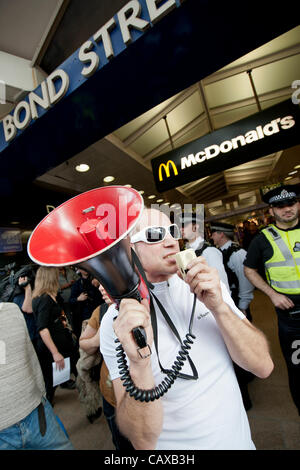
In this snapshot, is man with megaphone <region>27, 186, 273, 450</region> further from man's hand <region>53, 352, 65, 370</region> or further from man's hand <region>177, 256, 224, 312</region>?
man's hand <region>53, 352, 65, 370</region>

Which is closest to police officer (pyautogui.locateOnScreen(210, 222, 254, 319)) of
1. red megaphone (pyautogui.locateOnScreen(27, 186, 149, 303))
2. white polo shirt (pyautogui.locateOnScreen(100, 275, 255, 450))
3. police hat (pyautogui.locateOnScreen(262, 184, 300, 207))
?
police hat (pyautogui.locateOnScreen(262, 184, 300, 207))

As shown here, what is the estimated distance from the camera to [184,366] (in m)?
0.90

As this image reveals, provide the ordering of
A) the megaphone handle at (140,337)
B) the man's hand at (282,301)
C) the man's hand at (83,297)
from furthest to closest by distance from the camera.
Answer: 1. the man's hand at (83,297)
2. the man's hand at (282,301)
3. the megaphone handle at (140,337)

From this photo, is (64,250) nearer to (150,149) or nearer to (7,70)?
(7,70)

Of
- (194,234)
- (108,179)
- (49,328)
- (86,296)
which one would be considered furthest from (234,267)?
(108,179)

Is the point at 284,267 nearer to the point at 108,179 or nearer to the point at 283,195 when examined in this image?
the point at 283,195

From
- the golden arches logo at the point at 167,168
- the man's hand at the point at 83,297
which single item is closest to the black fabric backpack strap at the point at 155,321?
the man's hand at the point at 83,297

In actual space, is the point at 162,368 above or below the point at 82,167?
below

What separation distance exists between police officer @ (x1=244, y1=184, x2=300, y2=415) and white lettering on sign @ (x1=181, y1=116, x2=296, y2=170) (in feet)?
2.99

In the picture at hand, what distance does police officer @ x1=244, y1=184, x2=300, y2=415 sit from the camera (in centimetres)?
191

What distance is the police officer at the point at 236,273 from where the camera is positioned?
258cm

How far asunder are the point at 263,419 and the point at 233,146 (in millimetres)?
3087

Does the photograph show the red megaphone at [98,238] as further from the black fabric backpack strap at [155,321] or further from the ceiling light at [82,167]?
the ceiling light at [82,167]

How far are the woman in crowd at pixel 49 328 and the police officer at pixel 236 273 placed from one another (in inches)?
78.9
